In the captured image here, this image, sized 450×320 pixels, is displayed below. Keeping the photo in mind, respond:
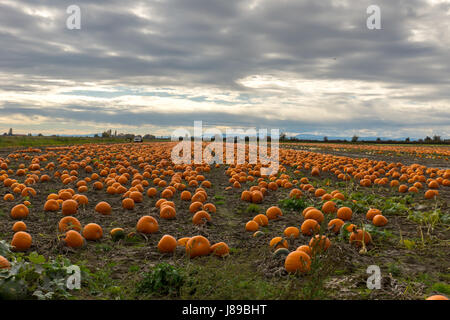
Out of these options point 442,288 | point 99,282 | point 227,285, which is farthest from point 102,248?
point 442,288

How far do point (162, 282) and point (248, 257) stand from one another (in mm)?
1530

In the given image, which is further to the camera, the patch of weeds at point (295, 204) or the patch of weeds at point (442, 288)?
the patch of weeds at point (295, 204)

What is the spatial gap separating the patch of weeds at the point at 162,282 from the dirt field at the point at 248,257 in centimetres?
3

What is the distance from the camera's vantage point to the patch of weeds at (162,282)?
3.86 metres

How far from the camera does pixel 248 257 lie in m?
5.07

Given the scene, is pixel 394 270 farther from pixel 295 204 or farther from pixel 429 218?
pixel 295 204

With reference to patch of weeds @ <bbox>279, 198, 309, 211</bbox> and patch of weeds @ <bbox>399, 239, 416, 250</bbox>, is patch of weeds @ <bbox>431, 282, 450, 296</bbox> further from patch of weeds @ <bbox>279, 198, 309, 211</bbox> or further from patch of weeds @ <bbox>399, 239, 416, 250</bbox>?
patch of weeds @ <bbox>279, 198, 309, 211</bbox>

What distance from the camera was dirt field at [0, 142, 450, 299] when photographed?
12.5 feet

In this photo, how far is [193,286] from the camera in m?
3.75

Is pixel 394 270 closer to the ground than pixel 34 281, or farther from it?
closer to the ground
